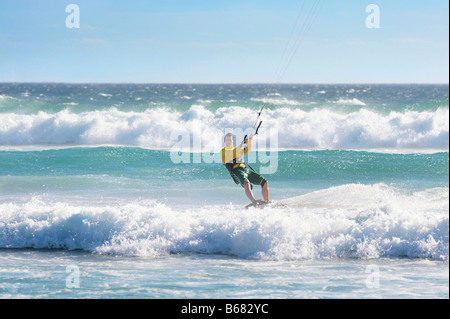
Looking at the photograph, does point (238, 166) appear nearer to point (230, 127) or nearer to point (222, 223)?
point (222, 223)

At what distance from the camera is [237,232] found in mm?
8477

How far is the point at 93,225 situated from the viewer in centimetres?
892

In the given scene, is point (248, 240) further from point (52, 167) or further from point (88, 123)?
point (88, 123)

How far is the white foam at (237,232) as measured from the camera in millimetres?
8078

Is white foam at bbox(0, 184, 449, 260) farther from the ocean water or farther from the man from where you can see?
the man

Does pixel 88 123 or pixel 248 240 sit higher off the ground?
pixel 88 123

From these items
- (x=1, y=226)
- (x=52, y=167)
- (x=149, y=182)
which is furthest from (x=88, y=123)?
(x=1, y=226)

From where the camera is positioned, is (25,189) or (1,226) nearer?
(1,226)

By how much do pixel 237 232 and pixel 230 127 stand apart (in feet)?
54.8

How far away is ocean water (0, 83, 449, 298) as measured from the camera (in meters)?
6.77

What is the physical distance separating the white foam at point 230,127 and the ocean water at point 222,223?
9.8 inches

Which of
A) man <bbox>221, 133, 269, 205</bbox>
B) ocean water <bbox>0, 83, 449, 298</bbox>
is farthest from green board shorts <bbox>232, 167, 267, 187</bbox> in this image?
ocean water <bbox>0, 83, 449, 298</bbox>

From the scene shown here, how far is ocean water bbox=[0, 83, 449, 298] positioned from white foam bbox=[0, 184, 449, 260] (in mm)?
20
